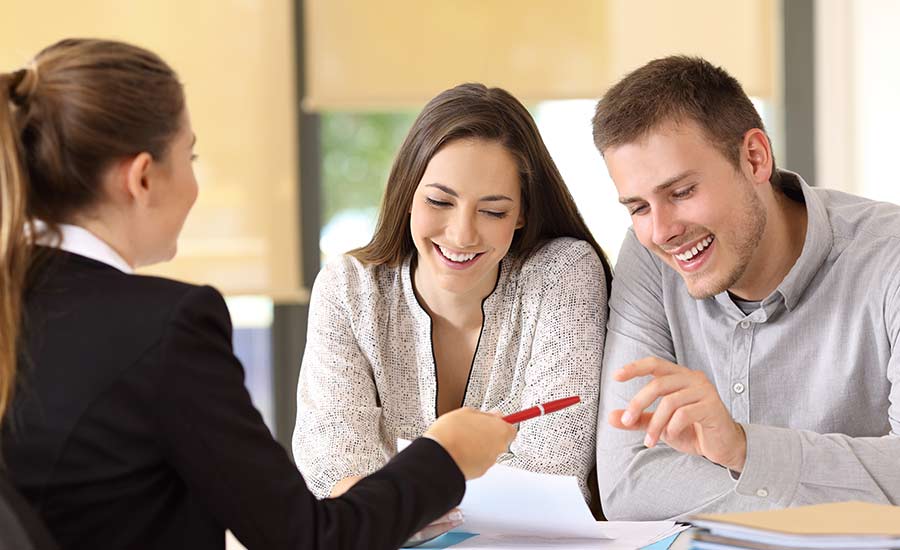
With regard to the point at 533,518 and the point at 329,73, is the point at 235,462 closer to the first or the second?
the point at 533,518

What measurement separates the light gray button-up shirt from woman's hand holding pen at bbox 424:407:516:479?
1.45 ft

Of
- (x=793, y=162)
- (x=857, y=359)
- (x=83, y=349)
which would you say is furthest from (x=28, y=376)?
(x=793, y=162)

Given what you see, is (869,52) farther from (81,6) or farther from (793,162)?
(81,6)

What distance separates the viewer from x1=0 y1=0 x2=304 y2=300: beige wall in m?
3.66

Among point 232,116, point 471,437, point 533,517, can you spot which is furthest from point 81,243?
point 232,116

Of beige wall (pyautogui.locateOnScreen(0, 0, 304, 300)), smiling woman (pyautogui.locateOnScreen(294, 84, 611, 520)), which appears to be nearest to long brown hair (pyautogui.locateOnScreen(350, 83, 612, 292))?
smiling woman (pyautogui.locateOnScreen(294, 84, 611, 520))

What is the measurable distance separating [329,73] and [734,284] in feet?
7.25

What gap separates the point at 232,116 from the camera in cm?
371

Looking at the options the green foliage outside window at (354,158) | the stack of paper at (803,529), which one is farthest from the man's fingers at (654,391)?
the green foliage outside window at (354,158)

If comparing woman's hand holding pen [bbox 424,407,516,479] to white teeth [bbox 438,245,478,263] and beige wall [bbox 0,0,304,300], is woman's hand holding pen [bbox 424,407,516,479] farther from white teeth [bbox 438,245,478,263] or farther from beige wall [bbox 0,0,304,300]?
beige wall [bbox 0,0,304,300]

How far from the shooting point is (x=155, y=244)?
3.99 ft

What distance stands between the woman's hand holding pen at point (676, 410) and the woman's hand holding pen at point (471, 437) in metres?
0.18

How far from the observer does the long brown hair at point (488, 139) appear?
2.03 m

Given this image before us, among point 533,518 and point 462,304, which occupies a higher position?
point 462,304
